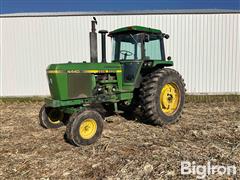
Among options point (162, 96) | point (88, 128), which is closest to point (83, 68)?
point (88, 128)

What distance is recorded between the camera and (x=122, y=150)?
452 centimetres

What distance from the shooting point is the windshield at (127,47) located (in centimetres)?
604

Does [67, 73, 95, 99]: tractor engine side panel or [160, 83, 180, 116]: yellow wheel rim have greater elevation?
[67, 73, 95, 99]: tractor engine side panel

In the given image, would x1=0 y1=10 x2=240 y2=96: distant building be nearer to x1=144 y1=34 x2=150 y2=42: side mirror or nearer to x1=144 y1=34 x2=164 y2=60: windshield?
x1=144 y1=34 x2=164 y2=60: windshield

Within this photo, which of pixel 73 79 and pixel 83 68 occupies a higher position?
pixel 83 68

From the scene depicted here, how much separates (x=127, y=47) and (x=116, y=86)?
0.99 metres

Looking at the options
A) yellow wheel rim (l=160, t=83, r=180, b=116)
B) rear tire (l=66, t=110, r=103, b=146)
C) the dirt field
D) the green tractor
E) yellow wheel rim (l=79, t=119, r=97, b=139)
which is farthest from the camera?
yellow wheel rim (l=160, t=83, r=180, b=116)

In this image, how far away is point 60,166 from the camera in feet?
12.9

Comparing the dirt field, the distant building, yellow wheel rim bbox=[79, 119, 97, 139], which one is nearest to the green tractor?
yellow wheel rim bbox=[79, 119, 97, 139]

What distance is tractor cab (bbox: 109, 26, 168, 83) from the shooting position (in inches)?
236

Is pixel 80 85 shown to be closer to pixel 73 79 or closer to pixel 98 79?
pixel 73 79

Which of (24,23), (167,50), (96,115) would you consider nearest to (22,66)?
(24,23)

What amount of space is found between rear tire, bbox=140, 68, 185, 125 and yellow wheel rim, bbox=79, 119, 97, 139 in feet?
4.41

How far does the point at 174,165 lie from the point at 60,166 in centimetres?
165
